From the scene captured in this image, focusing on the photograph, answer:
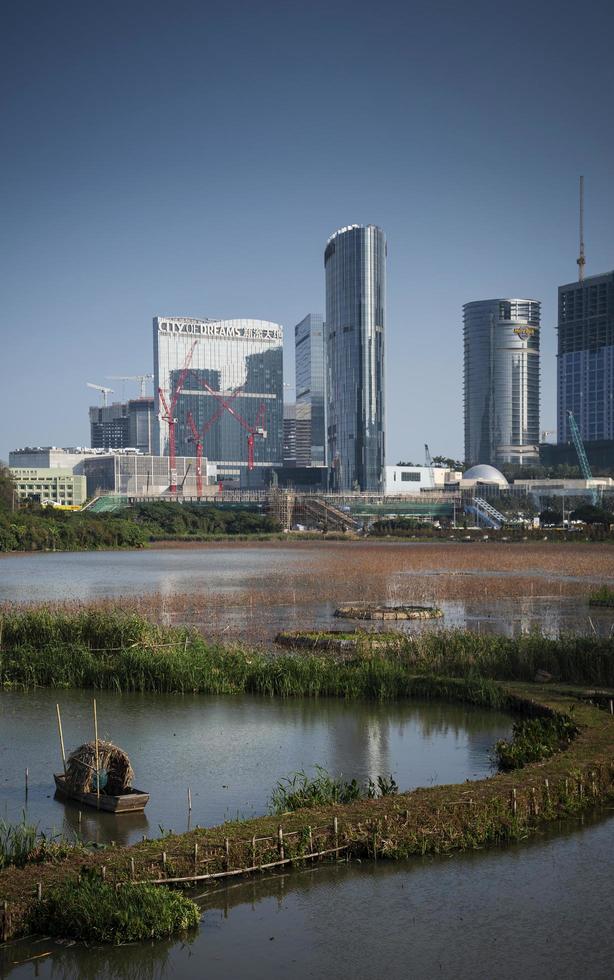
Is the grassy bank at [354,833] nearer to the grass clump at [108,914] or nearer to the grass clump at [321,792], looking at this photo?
the grass clump at [108,914]

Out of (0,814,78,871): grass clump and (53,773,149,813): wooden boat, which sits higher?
(0,814,78,871): grass clump

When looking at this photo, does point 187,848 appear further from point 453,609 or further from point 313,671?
point 453,609

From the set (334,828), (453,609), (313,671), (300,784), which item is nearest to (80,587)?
(453,609)

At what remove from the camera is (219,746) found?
26250 millimetres

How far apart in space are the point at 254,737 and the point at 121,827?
756 centimetres

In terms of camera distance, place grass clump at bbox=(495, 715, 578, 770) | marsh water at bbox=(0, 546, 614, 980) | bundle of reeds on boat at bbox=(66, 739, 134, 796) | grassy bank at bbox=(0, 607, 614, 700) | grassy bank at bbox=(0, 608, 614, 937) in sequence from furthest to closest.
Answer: grassy bank at bbox=(0, 607, 614, 700) → grass clump at bbox=(495, 715, 578, 770) → bundle of reeds on boat at bbox=(66, 739, 134, 796) → grassy bank at bbox=(0, 608, 614, 937) → marsh water at bbox=(0, 546, 614, 980)

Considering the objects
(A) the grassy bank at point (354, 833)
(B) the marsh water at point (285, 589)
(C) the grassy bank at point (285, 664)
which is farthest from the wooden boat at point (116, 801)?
(B) the marsh water at point (285, 589)

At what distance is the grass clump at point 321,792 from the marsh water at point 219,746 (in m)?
0.54

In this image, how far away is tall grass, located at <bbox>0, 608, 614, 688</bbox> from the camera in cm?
3117

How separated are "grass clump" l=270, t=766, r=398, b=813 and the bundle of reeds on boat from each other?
9.46ft

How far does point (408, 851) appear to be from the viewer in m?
18.2

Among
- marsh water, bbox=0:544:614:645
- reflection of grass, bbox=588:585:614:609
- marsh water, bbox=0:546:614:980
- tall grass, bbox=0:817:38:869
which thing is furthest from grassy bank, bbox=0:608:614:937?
reflection of grass, bbox=588:585:614:609

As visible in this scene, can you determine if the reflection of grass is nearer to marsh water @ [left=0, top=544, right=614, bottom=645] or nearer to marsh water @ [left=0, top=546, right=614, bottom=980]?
marsh water @ [left=0, top=544, right=614, bottom=645]

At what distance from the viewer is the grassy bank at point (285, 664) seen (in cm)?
3133
